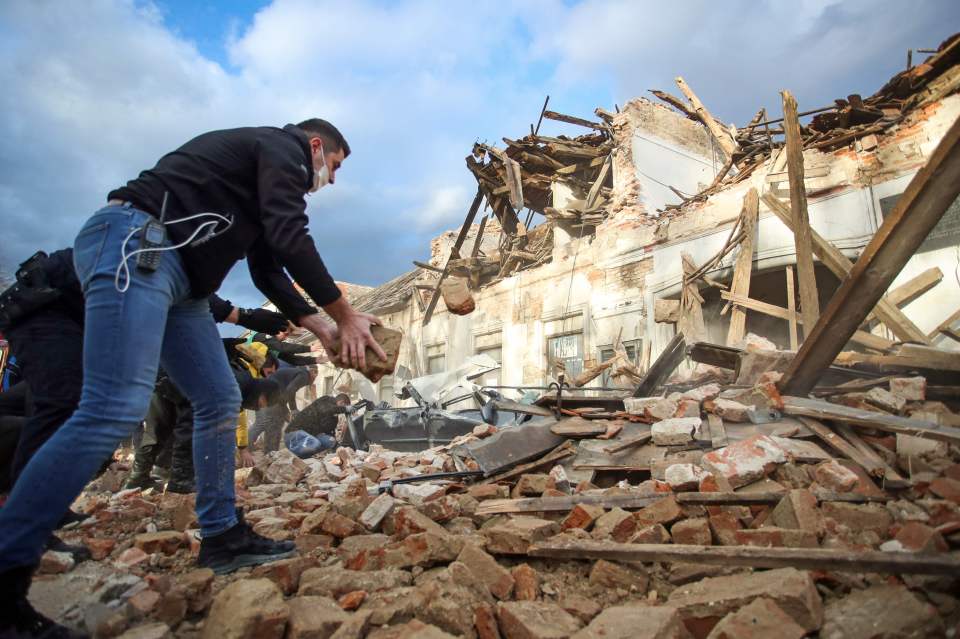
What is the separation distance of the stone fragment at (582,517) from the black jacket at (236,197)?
1.42 meters

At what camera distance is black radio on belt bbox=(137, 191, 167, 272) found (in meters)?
1.61

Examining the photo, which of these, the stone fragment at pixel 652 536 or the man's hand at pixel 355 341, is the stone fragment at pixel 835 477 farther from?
the man's hand at pixel 355 341

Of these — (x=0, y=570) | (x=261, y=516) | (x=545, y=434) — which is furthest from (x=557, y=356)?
(x=0, y=570)

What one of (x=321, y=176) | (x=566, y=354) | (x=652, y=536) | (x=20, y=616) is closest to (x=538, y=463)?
(x=652, y=536)

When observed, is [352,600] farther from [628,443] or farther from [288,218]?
[628,443]

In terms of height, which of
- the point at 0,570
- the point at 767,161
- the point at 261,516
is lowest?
the point at 261,516

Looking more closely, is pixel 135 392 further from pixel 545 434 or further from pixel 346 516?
pixel 545 434

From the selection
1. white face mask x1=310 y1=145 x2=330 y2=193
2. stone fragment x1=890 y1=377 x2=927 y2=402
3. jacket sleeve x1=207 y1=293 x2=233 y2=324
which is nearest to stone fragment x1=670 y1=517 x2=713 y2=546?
white face mask x1=310 y1=145 x2=330 y2=193

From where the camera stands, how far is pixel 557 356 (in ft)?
37.8

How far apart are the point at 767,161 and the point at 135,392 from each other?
9087mm

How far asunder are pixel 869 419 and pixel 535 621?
277 centimetres

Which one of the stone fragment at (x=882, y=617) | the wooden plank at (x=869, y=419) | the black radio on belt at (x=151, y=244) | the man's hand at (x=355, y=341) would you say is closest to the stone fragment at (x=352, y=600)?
the man's hand at (x=355, y=341)

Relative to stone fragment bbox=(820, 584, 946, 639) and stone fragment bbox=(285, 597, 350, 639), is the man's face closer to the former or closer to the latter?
stone fragment bbox=(285, 597, 350, 639)

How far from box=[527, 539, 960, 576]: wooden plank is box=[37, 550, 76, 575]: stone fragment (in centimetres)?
180
